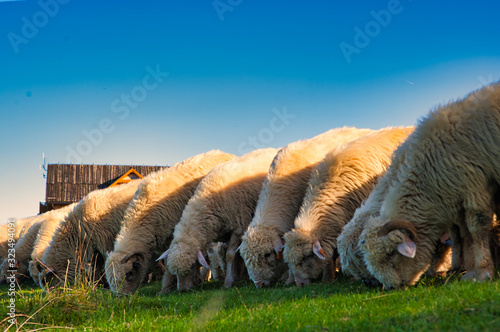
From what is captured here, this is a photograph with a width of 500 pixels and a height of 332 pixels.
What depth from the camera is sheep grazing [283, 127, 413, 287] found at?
Answer: 7551 mm

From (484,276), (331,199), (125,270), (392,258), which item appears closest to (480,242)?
(484,276)

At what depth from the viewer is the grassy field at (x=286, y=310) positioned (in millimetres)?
3721

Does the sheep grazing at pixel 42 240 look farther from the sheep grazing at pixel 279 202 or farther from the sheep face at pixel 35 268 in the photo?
the sheep grazing at pixel 279 202

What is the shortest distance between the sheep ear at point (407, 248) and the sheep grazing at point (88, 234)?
8.12 meters

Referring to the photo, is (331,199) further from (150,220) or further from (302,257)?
(150,220)

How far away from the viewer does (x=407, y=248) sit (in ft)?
18.3

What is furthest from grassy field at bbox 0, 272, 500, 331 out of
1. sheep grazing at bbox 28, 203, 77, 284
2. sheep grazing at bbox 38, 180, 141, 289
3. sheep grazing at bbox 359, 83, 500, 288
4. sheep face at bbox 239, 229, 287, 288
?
sheep grazing at bbox 28, 203, 77, 284

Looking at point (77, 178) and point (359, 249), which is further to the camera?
point (77, 178)

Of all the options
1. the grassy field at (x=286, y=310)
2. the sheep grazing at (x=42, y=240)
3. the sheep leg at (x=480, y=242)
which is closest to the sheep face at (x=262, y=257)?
the grassy field at (x=286, y=310)

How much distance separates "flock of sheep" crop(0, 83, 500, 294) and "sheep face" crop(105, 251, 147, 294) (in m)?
0.02

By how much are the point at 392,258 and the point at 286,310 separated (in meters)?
1.68

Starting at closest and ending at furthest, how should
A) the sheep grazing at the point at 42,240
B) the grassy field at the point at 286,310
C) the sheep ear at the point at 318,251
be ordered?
the grassy field at the point at 286,310 → the sheep ear at the point at 318,251 → the sheep grazing at the point at 42,240

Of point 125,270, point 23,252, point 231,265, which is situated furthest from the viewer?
point 23,252

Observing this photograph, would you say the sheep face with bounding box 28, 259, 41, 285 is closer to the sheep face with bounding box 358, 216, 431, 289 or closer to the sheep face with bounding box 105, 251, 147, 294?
the sheep face with bounding box 105, 251, 147, 294
